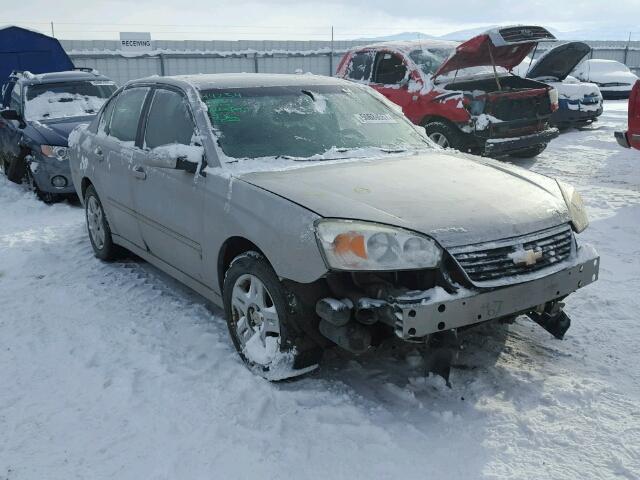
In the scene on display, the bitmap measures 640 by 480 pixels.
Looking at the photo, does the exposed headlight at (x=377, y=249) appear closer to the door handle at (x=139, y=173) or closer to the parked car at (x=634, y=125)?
the door handle at (x=139, y=173)

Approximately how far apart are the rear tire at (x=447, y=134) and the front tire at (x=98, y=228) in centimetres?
471

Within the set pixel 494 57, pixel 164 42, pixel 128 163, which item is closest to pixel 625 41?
pixel 164 42

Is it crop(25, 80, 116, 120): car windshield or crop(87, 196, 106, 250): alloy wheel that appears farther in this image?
crop(25, 80, 116, 120): car windshield

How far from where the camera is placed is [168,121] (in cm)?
414

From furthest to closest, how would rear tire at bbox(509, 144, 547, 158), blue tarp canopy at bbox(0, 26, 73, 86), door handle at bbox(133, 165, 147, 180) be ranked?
blue tarp canopy at bbox(0, 26, 73, 86) → rear tire at bbox(509, 144, 547, 158) → door handle at bbox(133, 165, 147, 180)

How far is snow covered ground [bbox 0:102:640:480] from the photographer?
8.71 feet

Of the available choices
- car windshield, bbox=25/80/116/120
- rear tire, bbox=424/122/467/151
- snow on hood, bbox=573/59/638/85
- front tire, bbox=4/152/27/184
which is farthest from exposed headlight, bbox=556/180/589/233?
snow on hood, bbox=573/59/638/85

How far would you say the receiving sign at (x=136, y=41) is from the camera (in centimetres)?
1854

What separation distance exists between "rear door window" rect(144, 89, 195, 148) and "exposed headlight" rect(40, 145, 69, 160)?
357 cm

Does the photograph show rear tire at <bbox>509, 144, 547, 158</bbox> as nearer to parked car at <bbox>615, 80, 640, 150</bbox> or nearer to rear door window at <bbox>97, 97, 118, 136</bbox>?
parked car at <bbox>615, 80, 640, 150</bbox>

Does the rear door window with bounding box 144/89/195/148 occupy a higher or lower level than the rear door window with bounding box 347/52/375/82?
lower

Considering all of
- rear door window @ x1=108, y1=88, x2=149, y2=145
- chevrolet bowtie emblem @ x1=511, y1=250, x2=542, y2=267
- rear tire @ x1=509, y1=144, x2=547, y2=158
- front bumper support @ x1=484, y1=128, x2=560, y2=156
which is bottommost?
rear tire @ x1=509, y1=144, x2=547, y2=158

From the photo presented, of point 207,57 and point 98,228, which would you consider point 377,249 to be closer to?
point 98,228

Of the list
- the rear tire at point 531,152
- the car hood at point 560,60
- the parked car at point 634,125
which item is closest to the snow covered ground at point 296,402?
the parked car at point 634,125
